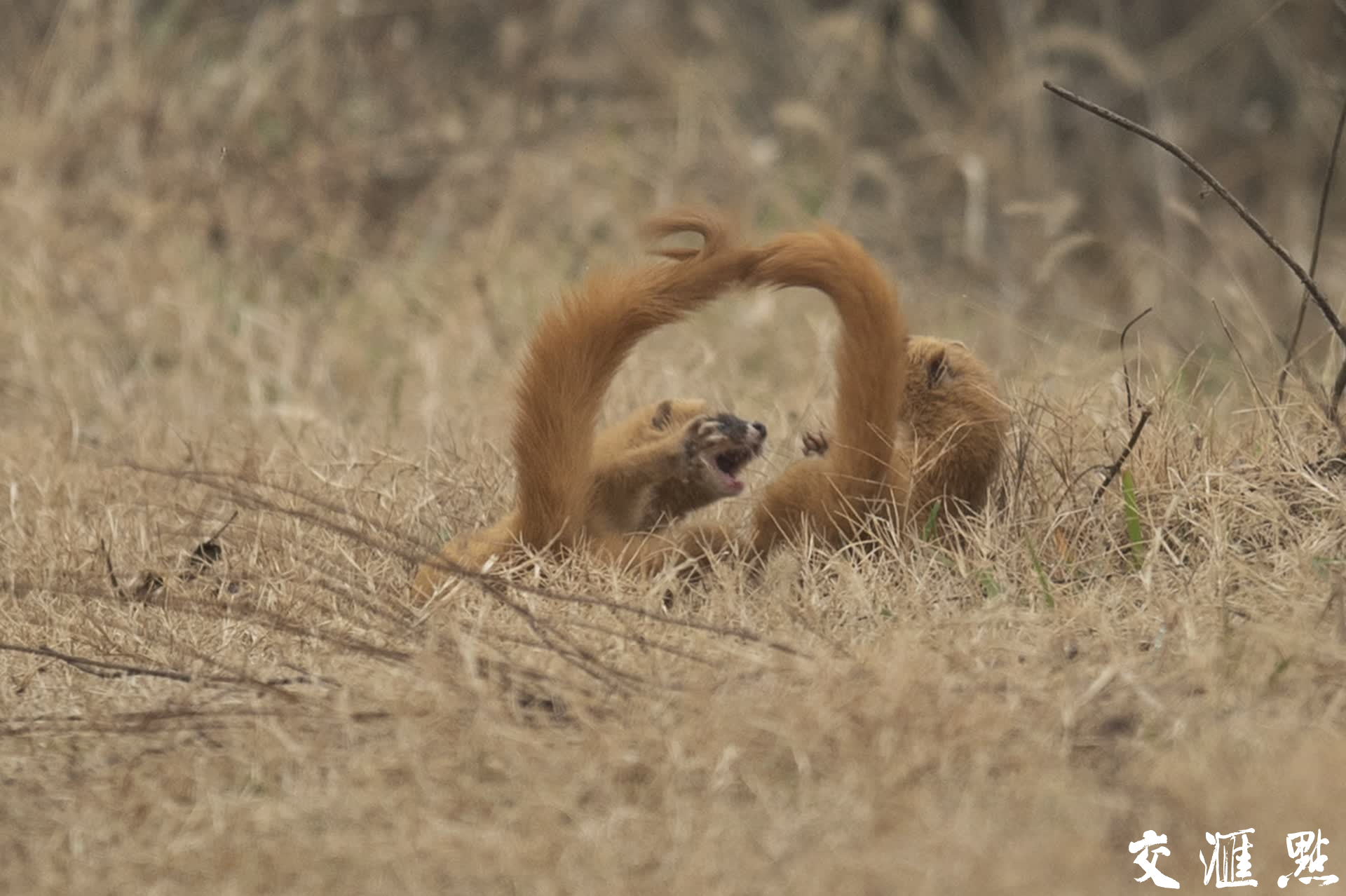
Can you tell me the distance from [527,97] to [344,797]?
18.2 feet

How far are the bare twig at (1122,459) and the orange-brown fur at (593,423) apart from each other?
1.89 feet

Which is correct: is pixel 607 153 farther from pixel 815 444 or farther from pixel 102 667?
pixel 102 667

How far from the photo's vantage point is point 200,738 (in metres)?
2.34

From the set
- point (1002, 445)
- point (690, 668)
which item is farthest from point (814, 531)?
point (690, 668)

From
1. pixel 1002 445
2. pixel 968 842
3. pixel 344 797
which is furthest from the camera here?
pixel 1002 445

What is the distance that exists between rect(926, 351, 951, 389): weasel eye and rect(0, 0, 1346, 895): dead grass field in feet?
0.72

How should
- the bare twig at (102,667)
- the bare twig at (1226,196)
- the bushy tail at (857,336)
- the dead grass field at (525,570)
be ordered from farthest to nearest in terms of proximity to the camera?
the bare twig at (1226,196) → the bushy tail at (857,336) → the bare twig at (102,667) → the dead grass field at (525,570)

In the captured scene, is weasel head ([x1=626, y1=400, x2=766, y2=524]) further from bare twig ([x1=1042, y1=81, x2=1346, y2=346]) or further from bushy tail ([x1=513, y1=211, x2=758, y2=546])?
bare twig ([x1=1042, y1=81, x2=1346, y2=346])

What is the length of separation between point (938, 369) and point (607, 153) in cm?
399

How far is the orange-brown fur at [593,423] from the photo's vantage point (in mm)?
2783

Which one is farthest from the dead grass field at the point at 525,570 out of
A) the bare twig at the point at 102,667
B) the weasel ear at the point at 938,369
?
the weasel ear at the point at 938,369

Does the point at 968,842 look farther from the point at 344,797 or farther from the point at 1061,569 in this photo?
the point at 1061,569

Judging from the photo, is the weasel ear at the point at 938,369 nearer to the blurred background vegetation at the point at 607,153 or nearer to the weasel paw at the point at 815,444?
the weasel paw at the point at 815,444

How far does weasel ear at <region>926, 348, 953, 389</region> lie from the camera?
3.03 metres
